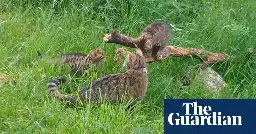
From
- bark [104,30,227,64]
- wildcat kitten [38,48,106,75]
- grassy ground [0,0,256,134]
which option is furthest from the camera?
wildcat kitten [38,48,106,75]

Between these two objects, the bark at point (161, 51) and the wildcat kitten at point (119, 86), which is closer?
the wildcat kitten at point (119, 86)

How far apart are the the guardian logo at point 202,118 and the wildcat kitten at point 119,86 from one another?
1.43 meters

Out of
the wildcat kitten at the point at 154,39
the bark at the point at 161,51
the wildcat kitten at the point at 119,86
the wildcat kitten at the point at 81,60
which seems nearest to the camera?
the wildcat kitten at the point at 119,86

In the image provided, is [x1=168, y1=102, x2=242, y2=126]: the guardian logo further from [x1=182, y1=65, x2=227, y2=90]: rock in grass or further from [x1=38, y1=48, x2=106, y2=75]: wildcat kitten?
[x1=38, y1=48, x2=106, y2=75]: wildcat kitten

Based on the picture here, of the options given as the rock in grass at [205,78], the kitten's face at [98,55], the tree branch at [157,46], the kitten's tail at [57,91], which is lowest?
the rock in grass at [205,78]

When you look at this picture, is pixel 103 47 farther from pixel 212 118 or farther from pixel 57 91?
pixel 212 118

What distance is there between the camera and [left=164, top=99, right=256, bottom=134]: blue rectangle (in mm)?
4410

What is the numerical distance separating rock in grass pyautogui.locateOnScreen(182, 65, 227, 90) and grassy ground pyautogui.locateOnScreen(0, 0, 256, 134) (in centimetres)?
11

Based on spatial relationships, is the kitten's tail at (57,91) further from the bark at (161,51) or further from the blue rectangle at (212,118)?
the blue rectangle at (212,118)

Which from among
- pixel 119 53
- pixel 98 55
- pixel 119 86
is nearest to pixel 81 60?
pixel 98 55

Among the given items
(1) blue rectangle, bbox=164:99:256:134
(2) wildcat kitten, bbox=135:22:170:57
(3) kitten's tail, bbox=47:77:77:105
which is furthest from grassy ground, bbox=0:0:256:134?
(1) blue rectangle, bbox=164:99:256:134

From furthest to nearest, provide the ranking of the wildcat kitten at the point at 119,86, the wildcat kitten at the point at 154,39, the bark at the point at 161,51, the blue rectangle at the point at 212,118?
1. the wildcat kitten at the point at 154,39
2. the bark at the point at 161,51
3. the wildcat kitten at the point at 119,86
4. the blue rectangle at the point at 212,118

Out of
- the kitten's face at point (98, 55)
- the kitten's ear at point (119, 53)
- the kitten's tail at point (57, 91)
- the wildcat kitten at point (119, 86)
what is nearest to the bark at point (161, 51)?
the kitten's ear at point (119, 53)

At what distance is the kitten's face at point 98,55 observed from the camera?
264 inches
